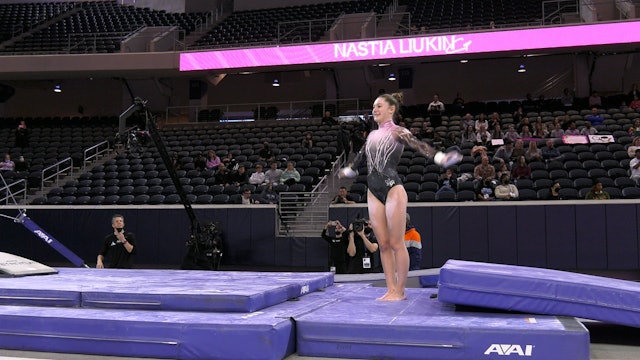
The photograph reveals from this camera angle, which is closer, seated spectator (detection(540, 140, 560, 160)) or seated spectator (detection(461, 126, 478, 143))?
seated spectator (detection(540, 140, 560, 160))

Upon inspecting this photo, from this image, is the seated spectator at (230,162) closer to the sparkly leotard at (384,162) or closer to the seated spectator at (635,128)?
the seated spectator at (635,128)

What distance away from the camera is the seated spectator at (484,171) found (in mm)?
12586

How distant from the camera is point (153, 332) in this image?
369 centimetres

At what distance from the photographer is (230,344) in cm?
351

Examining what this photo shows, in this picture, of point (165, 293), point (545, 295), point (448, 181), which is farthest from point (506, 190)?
point (165, 293)

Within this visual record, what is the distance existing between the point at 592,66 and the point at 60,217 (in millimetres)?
18561

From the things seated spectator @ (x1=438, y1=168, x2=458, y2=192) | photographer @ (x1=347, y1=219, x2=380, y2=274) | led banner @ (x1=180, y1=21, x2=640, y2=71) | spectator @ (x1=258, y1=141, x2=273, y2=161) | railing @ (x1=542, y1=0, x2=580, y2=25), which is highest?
railing @ (x1=542, y1=0, x2=580, y2=25)

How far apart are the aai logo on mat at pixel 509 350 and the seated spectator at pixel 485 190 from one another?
8.85 metres

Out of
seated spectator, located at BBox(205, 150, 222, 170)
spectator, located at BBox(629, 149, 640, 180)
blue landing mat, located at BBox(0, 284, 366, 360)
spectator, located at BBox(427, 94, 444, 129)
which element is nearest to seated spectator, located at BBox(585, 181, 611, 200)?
spectator, located at BBox(629, 149, 640, 180)

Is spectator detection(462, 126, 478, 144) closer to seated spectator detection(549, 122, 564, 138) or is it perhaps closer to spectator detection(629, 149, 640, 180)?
seated spectator detection(549, 122, 564, 138)

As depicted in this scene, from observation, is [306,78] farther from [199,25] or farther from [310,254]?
[310,254]

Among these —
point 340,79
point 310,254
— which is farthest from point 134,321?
point 340,79

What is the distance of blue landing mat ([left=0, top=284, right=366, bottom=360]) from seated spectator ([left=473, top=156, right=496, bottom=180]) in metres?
9.28

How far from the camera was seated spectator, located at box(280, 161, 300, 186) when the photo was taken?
1420 cm
